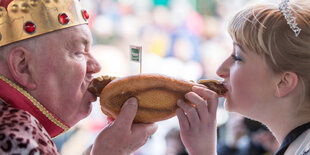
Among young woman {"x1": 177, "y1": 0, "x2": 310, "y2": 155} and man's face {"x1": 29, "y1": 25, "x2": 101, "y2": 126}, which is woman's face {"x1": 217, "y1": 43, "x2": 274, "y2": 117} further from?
man's face {"x1": 29, "y1": 25, "x2": 101, "y2": 126}

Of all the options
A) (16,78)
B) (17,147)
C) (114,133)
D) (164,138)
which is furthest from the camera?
(164,138)

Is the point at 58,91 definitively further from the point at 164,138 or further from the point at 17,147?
the point at 164,138

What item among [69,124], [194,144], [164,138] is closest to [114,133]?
[69,124]

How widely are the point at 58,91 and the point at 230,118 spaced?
2102mm

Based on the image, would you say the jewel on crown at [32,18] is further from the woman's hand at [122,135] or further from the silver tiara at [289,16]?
the silver tiara at [289,16]

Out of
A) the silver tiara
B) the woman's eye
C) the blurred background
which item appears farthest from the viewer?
the blurred background

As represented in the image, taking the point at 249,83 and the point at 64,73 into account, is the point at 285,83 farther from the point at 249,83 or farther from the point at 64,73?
the point at 64,73

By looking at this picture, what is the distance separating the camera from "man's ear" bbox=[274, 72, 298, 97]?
4.07 ft

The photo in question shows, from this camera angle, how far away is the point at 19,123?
958 millimetres

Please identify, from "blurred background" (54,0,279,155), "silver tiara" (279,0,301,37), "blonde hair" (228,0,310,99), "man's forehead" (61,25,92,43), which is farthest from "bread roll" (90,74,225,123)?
"blurred background" (54,0,279,155)

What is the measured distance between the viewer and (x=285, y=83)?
125 cm

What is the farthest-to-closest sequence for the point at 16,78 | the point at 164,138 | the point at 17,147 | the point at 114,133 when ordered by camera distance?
the point at 164,138, the point at 114,133, the point at 16,78, the point at 17,147

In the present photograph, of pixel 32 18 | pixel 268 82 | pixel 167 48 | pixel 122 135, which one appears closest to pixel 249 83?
pixel 268 82

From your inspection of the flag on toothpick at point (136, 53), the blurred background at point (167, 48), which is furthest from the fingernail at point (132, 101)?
the blurred background at point (167, 48)
